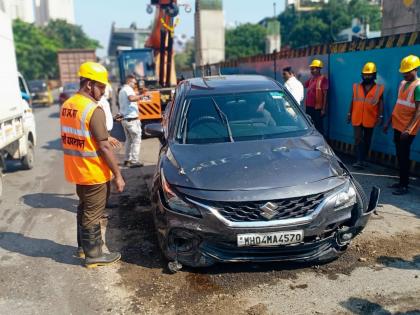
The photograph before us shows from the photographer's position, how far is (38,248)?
4.75 metres

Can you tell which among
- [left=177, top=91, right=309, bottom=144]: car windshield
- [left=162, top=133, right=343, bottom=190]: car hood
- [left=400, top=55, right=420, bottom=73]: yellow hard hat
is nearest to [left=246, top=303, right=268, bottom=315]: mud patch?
[left=162, top=133, right=343, bottom=190]: car hood

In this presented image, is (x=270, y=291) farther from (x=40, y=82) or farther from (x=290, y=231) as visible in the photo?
(x=40, y=82)

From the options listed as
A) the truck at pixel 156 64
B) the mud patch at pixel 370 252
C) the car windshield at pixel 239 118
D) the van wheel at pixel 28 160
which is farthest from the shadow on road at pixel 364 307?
the truck at pixel 156 64

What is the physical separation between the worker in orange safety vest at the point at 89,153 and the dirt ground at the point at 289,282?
0.45m

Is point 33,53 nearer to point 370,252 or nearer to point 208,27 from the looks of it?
point 208,27

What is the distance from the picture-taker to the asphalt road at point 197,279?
3.37 m

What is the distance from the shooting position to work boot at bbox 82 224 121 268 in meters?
4.12

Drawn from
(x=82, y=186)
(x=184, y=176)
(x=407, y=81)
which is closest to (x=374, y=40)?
(x=407, y=81)

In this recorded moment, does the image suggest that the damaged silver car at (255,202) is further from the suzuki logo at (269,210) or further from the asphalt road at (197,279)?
the asphalt road at (197,279)

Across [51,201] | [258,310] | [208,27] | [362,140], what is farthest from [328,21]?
[258,310]

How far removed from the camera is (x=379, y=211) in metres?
5.34

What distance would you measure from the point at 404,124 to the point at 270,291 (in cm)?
348

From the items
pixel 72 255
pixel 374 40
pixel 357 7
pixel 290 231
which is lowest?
pixel 72 255

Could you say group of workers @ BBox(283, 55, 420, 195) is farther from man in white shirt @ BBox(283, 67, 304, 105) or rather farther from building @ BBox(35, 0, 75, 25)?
building @ BBox(35, 0, 75, 25)
